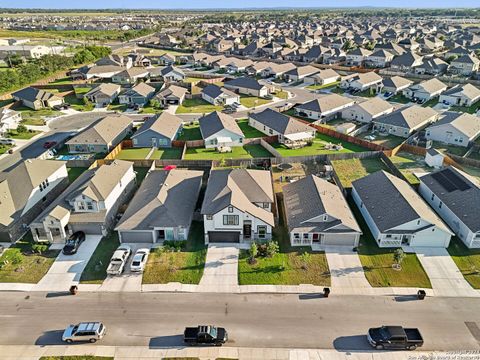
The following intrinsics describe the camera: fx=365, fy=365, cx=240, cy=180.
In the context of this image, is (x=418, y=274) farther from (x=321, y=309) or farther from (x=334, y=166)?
(x=334, y=166)

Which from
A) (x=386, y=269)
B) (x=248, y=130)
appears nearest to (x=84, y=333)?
(x=386, y=269)

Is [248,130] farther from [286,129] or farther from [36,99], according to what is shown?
[36,99]

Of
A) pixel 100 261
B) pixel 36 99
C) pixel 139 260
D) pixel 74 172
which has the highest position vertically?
pixel 36 99

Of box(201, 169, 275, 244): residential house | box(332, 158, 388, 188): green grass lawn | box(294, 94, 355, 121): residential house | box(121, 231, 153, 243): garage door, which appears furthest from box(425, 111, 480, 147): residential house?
box(121, 231, 153, 243): garage door

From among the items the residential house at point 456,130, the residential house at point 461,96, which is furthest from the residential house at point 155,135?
the residential house at point 461,96

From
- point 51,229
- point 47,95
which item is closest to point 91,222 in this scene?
point 51,229
